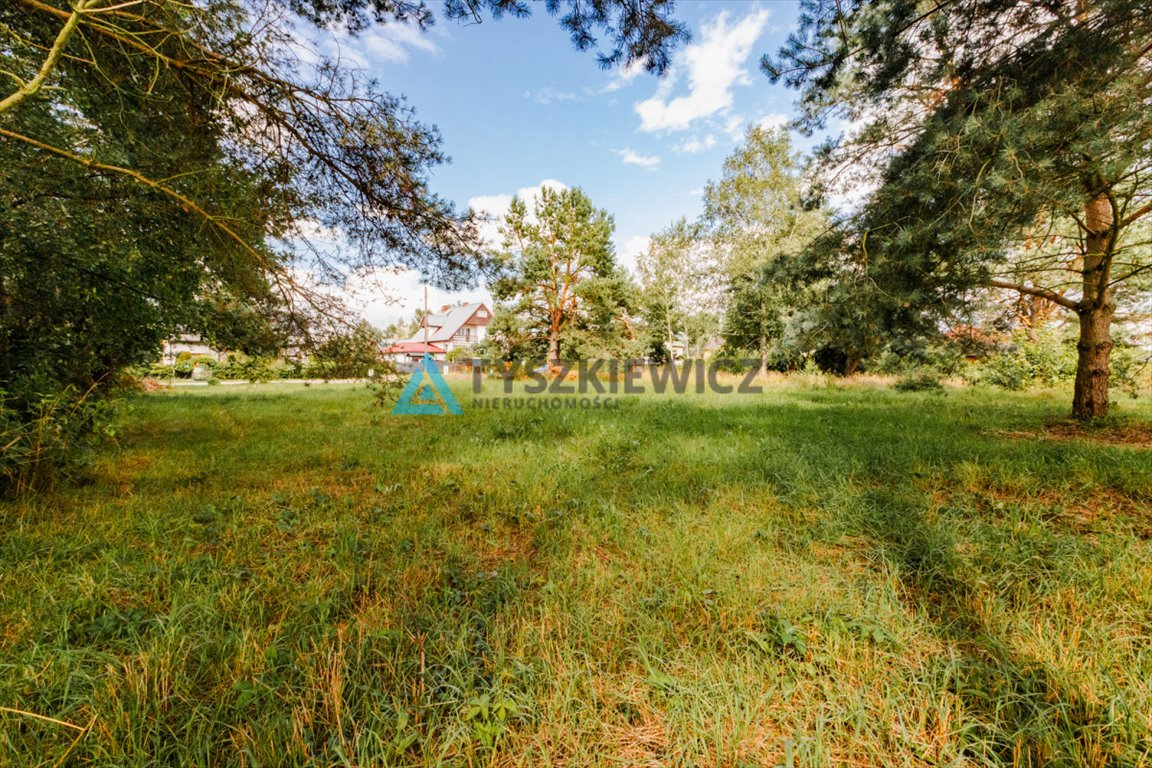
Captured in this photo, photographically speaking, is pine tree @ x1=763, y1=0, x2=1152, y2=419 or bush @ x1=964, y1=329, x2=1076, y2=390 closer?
pine tree @ x1=763, y1=0, x2=1152, y2=419

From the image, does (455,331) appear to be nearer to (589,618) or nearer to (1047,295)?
(1047,295)

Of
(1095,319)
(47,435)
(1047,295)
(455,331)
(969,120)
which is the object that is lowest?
(47,435)

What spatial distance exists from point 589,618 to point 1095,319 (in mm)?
9570

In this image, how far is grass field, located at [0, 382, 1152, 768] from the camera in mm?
1372

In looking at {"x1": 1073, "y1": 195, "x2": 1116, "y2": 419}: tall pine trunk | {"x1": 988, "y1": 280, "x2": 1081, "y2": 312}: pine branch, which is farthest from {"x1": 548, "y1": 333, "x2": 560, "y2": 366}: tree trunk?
{"x1": 1073, "y1": 195, "x2": 1116, "y2": 419}: tall pine trunk

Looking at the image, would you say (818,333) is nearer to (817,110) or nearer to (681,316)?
(817,110)

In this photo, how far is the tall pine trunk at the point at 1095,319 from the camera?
19.6ft

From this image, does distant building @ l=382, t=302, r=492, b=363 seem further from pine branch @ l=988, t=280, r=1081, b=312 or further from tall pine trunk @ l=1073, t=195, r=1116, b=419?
tall pine trunk @ l=1073, t=195, r=1116, b=419

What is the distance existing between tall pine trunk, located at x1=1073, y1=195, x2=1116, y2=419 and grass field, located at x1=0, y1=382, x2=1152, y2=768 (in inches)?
143

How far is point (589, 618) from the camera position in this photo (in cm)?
199

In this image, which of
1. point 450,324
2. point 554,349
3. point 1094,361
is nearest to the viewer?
point 1094,361

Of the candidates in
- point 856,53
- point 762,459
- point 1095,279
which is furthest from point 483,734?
point 1095,279

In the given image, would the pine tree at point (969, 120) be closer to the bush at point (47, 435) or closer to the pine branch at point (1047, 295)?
the pine branch at point (1047, 295)

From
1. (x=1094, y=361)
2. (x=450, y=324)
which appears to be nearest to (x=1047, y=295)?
(x=1094, y=361)
